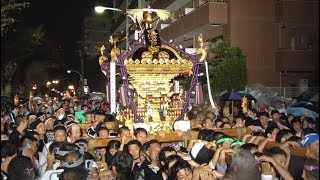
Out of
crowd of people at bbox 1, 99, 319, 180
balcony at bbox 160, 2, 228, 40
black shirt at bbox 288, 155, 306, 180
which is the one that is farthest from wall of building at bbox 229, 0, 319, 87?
black shirt at bbox 288, 155, 306, 180

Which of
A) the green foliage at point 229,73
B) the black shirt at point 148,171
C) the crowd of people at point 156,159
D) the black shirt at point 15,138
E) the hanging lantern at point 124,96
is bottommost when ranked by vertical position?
the black shirt at point 148,171

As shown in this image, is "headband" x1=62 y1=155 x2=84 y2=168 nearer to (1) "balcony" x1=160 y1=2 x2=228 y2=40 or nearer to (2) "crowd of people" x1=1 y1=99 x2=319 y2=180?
(2) "crowd of people" x1=1 y1=99 x2=319 y2=180

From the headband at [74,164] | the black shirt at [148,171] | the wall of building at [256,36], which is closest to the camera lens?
the headband at [74,164]

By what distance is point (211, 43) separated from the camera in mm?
24312

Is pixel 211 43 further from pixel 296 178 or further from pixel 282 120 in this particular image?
pixel 296 178

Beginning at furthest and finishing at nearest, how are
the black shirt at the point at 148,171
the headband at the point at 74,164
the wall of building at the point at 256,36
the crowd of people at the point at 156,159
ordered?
the wall of building at the point at 256,36 < the black shirt at the point at 148,171 < the headband at the point at 74,164 < the crowd of people at the point at 156,159

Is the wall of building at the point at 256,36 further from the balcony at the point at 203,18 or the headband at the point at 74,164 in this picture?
the headband at the point at 74,164

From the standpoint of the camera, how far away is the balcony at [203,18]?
21750mm

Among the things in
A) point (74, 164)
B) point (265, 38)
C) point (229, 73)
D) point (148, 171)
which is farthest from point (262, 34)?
point (74, 164)

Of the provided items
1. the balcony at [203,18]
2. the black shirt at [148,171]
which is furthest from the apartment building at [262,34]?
the black shirt at [148,171]

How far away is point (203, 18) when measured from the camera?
74.6ft

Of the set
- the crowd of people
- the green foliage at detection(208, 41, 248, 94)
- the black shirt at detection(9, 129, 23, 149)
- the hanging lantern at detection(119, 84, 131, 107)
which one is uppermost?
the green foliage at detection(208, 41, 248, 94)

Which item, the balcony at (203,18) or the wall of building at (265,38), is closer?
the wall of building at (265,38)

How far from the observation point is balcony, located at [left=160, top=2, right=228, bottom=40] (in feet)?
71.4
